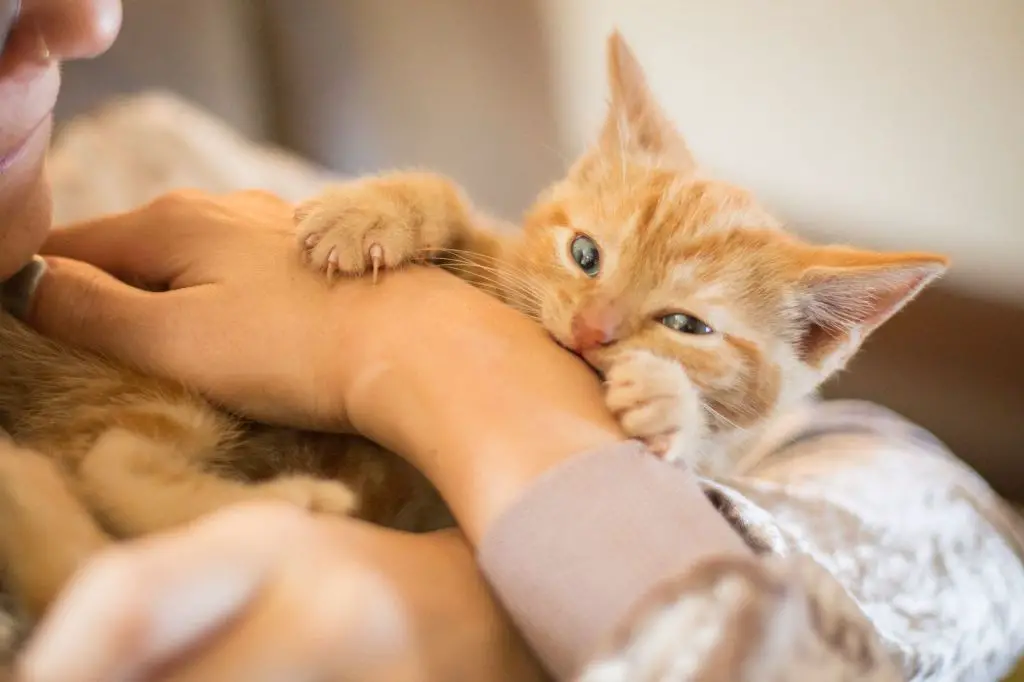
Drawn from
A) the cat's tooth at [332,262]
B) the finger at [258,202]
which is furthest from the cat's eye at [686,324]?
the finger at [258,202]

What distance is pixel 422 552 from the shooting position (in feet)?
2.14

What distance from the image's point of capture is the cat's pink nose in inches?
33.8

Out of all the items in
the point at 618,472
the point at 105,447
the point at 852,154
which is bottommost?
the point at 105,447

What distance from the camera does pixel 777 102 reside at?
68.5 inches

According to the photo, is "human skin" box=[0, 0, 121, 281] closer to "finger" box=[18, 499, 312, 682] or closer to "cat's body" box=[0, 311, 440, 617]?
"cat's body" box=[0, 311, 440, 617]

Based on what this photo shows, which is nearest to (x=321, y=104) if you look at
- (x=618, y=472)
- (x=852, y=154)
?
(x=852, y=154)

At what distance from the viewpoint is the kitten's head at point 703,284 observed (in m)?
0.88

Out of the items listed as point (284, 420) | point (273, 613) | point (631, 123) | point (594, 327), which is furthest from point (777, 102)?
point (273, 613)

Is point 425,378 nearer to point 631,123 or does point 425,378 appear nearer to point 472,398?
point 472,398

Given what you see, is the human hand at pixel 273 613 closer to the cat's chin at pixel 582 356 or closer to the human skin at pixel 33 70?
the cat's chin at pixel 582 356

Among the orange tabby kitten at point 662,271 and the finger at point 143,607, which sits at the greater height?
the orange tabby kitten at point 662,271

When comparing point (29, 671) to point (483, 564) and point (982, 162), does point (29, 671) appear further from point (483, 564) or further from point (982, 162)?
point (982, 162)

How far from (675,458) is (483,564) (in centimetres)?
20

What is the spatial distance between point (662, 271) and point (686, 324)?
0.06 meters
